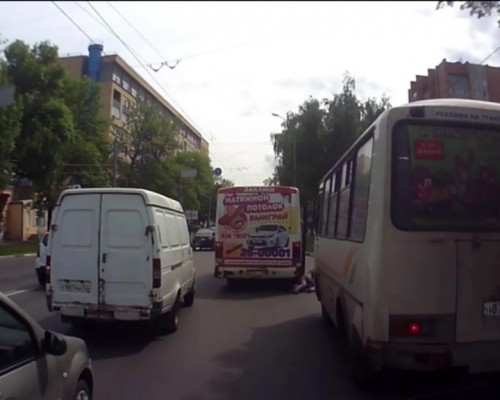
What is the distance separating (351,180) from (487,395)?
9.43ft

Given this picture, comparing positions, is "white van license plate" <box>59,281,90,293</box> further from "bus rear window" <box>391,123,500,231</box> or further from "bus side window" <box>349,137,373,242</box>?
"bus rear window" <box>391,123,500,231</box>

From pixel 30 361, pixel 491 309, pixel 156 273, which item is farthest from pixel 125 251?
pixel 491 309

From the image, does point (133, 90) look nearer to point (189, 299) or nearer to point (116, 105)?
point (116, 105)

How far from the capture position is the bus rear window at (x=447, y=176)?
550 cm

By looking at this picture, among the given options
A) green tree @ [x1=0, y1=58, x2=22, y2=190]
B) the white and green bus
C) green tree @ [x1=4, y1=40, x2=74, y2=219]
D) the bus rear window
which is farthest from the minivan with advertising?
green tree @ [x1=4, y1=40, x2=74, y2=219]

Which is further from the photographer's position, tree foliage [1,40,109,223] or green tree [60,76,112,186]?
green tree [60,76,112,186]

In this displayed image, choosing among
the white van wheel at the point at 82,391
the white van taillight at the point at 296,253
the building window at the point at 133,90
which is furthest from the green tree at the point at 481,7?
the building window at the point at 133,90

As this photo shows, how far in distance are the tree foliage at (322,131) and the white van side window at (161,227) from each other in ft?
104

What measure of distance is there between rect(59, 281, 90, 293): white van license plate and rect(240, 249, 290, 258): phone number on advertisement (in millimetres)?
7552

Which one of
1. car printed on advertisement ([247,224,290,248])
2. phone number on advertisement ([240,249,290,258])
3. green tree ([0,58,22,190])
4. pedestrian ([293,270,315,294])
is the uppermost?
green tree ([0,58,22,190])

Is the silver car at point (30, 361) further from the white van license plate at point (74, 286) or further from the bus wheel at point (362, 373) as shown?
the white van license plate at point (74, 286)

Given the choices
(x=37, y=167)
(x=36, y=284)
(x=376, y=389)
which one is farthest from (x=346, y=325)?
(x=37, y=167)

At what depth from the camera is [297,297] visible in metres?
15.0

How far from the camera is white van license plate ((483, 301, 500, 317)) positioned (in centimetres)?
536
